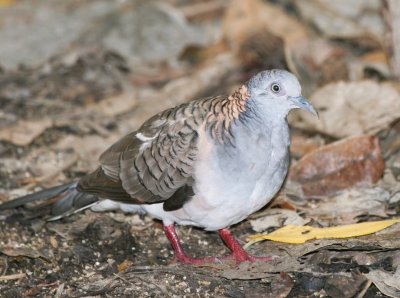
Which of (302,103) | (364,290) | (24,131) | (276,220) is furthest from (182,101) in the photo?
(364,290)

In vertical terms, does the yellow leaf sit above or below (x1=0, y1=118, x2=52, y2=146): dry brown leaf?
below

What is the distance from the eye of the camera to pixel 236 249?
5.23 meters

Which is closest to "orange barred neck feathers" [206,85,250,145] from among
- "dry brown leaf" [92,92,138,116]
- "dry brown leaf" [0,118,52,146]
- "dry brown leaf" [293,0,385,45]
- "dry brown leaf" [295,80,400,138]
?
"dry brown leaf" [295,80,400,138]

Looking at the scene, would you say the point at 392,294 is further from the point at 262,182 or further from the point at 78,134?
the point at 78,134

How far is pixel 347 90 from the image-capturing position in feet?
21.4

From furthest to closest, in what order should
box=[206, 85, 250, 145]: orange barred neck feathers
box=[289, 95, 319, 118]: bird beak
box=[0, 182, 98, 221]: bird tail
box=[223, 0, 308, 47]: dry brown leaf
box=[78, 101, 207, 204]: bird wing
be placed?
box=[223, 0, 308, 47]: dry brown leaf, box=[0, 182, 98, 221]: bird tail, box=[78, 101, 207, 204]: bird wing, box=[206, 85, 250, 145]: orange barred neck feathers, box=[289, 95, 319, 118]: bird beak

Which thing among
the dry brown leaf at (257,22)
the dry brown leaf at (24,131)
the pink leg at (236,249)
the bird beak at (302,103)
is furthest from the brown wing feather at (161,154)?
the dry brown leaf at (257,22)

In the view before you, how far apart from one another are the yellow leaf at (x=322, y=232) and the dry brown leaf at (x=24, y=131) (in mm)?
2447

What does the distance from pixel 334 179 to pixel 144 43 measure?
135 inches

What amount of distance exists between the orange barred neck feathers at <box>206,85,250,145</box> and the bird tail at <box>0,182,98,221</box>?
1114mm

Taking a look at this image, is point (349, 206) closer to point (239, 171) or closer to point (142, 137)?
point (239, 171)

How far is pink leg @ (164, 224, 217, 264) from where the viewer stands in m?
5.21

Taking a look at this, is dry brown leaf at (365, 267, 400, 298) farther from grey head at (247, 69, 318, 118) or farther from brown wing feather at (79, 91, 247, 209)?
brown wing feather at (79, 91, 247, 209)

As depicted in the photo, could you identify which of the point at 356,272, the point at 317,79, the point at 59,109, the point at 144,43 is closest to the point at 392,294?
the point at 356,272
